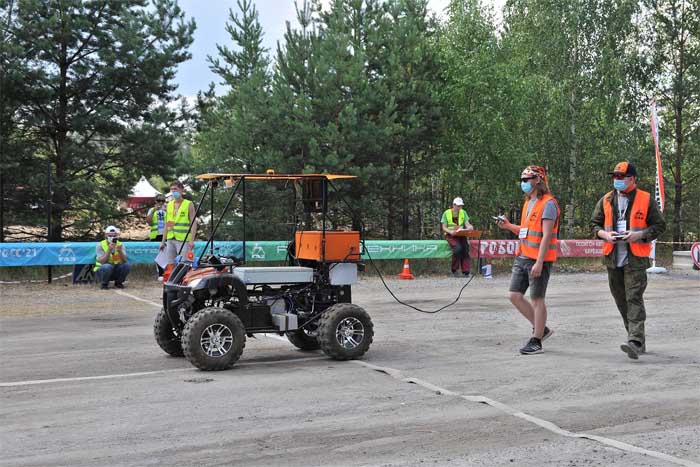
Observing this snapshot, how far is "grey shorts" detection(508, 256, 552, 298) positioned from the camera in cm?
926

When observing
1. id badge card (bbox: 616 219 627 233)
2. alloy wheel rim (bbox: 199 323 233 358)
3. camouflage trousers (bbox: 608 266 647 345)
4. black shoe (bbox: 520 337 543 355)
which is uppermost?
id badge card (bbox: 616 219 627 233)

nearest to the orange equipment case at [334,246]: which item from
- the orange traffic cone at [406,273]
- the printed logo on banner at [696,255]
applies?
the orange traffic cone at [406,273]

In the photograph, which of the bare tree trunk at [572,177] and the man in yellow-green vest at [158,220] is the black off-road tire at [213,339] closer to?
the man in yellow-green vest at [158,220]

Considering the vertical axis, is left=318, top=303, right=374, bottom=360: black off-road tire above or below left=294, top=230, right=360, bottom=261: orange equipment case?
below

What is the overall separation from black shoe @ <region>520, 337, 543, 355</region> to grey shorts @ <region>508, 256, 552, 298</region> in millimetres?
548

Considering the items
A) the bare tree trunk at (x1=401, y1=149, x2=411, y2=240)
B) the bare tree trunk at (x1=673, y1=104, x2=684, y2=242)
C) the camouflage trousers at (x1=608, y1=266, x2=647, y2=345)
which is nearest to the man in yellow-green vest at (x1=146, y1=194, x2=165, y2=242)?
the bare tree trunk at (x1=401, y1=149, x2=411, y2=240)

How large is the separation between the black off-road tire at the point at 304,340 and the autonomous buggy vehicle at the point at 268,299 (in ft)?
0.05

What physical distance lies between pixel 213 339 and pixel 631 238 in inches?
186

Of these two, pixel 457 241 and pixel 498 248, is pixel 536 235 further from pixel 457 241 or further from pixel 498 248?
pixel 498 248

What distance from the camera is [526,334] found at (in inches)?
431

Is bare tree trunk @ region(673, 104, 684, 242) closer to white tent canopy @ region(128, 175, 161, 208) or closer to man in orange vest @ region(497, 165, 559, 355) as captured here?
white tent canopy @ region(128, 175, 161, 208)

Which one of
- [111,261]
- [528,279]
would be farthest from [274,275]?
[111,261]

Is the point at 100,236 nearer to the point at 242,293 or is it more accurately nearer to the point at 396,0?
the point at 396,0

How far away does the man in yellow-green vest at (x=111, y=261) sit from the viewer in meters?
17.2
